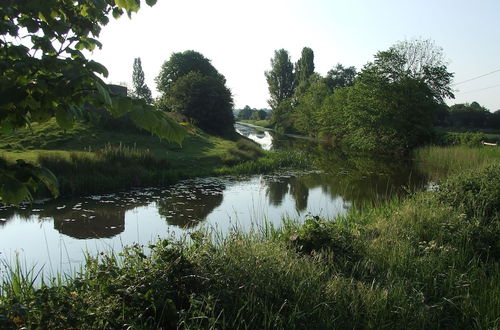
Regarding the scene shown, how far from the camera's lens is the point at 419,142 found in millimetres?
36031

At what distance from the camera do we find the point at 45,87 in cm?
184

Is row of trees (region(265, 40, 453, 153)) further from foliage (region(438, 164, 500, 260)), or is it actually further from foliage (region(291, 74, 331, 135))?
foliage (region(438, 164, 500, 260))

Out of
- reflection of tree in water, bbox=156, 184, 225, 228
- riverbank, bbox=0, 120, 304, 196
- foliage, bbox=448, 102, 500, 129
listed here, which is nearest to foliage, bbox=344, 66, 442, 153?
riverbank, bbox=0, 120, 304, 196

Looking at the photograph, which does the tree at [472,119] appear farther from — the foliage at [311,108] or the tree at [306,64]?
the tree at [306,64]

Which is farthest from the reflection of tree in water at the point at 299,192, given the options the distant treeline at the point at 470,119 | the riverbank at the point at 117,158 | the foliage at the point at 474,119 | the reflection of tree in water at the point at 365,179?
the foliage at the point at 474,119

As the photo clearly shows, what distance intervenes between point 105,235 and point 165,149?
43.6 ft

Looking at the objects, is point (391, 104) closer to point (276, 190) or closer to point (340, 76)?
point (276, 190)

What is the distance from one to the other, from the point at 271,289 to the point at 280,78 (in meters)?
93.7

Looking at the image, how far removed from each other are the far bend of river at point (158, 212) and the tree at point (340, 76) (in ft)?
204

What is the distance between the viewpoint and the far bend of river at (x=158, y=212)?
28.8 ft

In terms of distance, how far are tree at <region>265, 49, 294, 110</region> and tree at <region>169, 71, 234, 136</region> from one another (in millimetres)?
55835

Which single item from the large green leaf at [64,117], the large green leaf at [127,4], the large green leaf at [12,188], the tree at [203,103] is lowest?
the large green leaf at [12,188]

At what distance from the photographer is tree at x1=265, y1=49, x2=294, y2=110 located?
9394 centimetres

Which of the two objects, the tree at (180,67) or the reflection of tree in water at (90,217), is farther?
the tree at (180,67)
